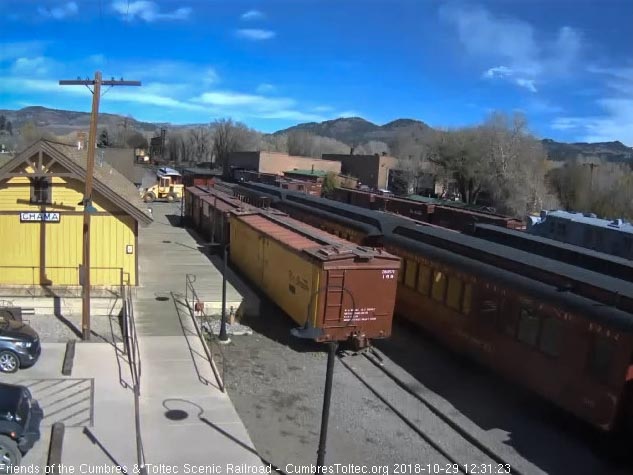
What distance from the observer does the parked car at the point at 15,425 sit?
9.05 m

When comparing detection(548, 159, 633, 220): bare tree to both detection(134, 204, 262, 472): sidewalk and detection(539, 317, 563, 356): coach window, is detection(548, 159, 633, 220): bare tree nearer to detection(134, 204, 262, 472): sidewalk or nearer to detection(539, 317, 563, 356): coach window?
detection(134, 204, 262, 472): sidewalk

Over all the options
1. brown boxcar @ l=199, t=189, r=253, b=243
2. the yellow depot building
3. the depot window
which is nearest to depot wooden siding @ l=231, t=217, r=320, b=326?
brown boxcar @ l=199, t=189, r=253, b=243

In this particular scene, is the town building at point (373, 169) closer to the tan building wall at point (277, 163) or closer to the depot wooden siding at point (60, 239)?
the tan building wall at point (277, 163)

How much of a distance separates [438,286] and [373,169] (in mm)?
84362

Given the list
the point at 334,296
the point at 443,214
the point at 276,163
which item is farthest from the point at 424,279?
the point at 276,163

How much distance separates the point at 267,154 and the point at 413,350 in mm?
82375

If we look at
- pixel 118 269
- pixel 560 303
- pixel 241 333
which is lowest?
pixel 241 333

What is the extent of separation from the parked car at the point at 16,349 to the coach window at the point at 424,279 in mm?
11706

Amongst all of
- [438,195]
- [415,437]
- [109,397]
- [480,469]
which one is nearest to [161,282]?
[109,397]

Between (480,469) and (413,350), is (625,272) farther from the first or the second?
(480,469)

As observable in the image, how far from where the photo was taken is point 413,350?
1781 cm

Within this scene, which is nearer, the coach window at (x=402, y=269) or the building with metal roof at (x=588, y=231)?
the coach window at (x=402, y=269)

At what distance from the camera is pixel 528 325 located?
45.0 feet

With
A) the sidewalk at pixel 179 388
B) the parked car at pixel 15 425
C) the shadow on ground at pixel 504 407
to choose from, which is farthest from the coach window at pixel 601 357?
the parked car at pixel 15 425
